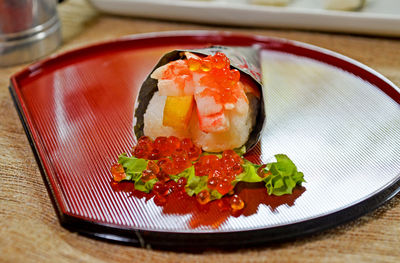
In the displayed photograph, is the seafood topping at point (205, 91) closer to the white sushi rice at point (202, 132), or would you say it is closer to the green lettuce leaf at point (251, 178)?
the white sushi rice at point (202, 132)

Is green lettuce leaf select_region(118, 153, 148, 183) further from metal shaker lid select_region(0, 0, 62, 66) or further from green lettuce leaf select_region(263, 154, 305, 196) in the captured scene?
metal shaker lid select_region(0, 0, 62, 66)

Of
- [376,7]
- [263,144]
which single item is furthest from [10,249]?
[376,7]

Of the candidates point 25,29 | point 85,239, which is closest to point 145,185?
point 85,239

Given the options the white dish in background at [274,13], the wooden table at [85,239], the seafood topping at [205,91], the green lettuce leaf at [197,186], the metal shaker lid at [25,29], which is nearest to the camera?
the wooden table at [85,239]

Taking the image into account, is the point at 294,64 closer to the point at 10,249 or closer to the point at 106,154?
the point at 106,154

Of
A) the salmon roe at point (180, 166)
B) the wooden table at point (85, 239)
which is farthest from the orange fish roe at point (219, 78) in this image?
the wooden table at point (85, 239)

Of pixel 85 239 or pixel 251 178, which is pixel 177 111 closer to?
pixel 251 178

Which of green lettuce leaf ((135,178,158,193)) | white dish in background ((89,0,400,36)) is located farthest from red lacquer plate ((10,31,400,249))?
white dish in background ((89,0,400,36))
